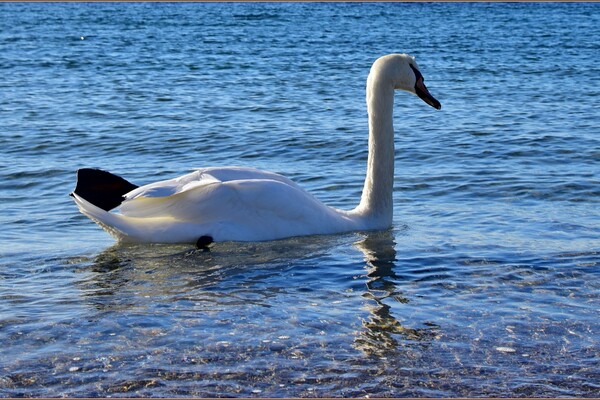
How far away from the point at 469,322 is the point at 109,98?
548 inches

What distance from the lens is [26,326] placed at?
632cm

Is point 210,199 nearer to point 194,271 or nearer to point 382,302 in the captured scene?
point 194,271

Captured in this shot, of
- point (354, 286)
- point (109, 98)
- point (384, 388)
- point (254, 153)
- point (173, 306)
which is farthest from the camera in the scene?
point (109, 98)

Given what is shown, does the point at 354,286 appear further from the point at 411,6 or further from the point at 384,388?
the point at 411,6

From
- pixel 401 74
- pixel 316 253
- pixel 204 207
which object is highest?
pixel 401 74

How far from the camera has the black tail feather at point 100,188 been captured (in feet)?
27.1

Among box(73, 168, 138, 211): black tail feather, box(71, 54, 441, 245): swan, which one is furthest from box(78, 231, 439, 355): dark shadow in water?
box(73, 168, 138, 211): black tail feather

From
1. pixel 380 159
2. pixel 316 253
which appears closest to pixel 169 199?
pixel 316 253

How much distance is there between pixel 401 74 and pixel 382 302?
111 inches

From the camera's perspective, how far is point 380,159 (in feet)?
30.0

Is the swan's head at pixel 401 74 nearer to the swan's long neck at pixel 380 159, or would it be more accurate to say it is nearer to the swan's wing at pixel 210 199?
the swan's long neck at pixel 380 159

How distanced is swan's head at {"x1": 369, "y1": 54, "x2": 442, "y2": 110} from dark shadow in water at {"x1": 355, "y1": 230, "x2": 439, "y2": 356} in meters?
1.26

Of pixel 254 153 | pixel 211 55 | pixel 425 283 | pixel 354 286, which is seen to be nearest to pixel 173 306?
pixel 354 286

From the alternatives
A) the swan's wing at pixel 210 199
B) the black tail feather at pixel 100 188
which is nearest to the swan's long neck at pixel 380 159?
the swan's wing at pixel 210 199
